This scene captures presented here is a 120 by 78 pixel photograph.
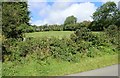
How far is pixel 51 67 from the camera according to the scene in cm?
1455

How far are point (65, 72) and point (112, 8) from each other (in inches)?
2418

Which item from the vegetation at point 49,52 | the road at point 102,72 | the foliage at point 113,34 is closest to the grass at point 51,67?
the vegetation at point 49,52

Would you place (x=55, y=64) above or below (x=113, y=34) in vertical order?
below

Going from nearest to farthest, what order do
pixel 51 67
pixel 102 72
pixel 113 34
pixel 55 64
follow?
pixel 102 72 → pixel 51 67 → pixel 55 64 → pixel 113 34

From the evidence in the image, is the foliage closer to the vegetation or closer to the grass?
the vegetation

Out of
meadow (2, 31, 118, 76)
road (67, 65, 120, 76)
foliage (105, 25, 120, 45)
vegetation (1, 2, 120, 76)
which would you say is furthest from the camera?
foliage (105, 25, 120, 45)

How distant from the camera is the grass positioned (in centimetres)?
1327

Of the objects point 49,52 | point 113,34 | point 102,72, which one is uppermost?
point 113,34

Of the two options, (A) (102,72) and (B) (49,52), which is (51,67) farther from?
(A) (102,72)

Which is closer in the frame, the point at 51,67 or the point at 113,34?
the point at 51,67

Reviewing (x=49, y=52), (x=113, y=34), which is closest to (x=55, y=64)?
(x=49, y=52)

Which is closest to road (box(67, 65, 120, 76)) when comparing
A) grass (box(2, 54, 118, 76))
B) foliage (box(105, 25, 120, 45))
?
grass (box(2, 54, 118, 76))

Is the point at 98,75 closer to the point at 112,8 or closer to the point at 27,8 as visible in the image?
the point at 27,8

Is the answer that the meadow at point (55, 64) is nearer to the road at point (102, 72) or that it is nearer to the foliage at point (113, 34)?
the road at point (102, 72)
